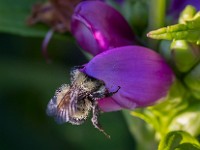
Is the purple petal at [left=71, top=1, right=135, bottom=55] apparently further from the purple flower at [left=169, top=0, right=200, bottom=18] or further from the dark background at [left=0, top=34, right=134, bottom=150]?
the dark background at [left=0, top=34, right=134, bottom=150]

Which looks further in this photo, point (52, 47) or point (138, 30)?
point (52, 47)

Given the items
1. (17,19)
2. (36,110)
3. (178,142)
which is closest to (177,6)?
(178,142)

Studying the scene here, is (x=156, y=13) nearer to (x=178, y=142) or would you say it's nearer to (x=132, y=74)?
(x=132, y=74)

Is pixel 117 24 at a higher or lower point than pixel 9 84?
higher

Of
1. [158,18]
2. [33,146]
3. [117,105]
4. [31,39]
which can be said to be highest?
[158,18]

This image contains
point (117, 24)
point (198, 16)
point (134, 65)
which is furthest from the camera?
point (117, 24)

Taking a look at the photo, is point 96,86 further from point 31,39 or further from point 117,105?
point 31,39

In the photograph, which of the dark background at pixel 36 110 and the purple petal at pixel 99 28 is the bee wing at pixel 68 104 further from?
the dark background at pixel 36 110

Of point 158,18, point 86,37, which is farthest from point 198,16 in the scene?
point 86,37
